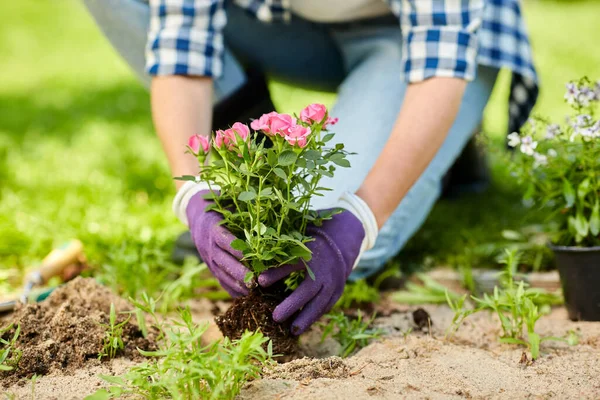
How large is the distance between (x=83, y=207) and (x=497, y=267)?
1.78 m

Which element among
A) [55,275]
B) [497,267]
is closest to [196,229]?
[55,275]

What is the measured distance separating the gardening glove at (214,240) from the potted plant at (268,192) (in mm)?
24

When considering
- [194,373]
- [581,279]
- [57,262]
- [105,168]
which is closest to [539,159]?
[581,279]

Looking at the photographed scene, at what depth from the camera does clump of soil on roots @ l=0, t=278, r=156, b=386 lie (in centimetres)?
148

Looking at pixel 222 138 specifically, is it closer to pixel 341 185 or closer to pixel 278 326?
pixel 278 326

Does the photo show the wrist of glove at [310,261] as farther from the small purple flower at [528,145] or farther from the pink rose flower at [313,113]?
the small purple flower at [528,145]

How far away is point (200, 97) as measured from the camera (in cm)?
200

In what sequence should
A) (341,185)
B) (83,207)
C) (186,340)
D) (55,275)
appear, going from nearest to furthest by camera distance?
(186,340), (341,185), (55,275), (83,207)

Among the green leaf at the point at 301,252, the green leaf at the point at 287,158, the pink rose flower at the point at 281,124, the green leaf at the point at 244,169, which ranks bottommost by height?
the green leaf at the point at 301,252

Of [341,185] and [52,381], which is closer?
[52,381]

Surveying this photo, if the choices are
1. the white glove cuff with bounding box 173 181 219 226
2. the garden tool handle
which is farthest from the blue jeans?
the garden tool handle

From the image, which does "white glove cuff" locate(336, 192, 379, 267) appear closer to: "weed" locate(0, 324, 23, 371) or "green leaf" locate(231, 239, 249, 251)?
"green leaf" locate(231, 239, 249, 251)

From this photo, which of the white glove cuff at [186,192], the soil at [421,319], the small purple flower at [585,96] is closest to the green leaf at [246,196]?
the white glove cuff at [186,192]

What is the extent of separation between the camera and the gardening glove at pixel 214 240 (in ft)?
4.88
